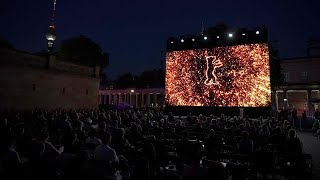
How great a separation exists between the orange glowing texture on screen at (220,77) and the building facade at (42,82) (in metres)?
10.1

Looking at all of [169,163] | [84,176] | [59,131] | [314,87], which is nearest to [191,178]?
[84,176]

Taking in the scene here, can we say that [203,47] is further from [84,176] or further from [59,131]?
[84,176]

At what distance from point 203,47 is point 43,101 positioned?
1801 centimetres

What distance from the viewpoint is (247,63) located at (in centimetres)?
2605

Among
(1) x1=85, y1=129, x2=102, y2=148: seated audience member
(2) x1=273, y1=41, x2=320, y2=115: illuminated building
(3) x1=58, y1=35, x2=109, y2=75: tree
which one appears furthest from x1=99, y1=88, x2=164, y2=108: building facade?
(1) x1=85, y1=129, x2=102, y2=148: seated audience member

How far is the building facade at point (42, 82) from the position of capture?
60.3 feet

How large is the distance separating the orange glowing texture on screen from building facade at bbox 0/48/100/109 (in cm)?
1014

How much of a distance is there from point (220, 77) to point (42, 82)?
1775cm

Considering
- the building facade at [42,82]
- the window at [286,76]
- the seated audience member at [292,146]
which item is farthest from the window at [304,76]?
the seated audience member at [292,146]

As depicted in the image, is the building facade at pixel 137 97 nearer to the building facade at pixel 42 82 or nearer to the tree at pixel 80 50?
the tree at pixel 80 50

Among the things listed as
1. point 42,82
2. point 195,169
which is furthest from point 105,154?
point 42,82

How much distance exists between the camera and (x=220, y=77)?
2747 centimetres

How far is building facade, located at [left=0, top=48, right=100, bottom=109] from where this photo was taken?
18.4 metres

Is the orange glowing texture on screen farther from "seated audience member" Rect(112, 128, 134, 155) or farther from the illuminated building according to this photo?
"seated audience member" Rect(112, 128, 134, 155)
